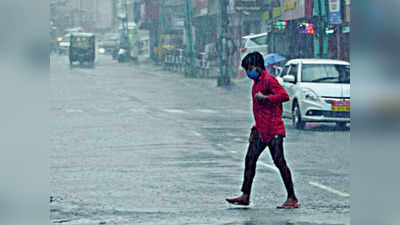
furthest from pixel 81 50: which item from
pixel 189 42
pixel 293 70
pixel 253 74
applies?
pixel 253 74

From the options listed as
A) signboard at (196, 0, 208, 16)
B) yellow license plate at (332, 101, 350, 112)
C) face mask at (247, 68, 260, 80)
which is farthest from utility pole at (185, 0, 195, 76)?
face mask at (247, 68, 260, 80)

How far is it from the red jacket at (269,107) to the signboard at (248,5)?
30170mm

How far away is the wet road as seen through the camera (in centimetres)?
848

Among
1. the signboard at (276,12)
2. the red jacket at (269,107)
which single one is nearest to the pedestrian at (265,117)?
the red jacket at (269,107)

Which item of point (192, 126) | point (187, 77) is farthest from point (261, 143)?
point (187, 77)

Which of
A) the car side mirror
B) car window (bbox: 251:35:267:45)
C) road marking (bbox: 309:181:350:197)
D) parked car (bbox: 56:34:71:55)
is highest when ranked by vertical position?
car window (bbox: 251:35:267:45)

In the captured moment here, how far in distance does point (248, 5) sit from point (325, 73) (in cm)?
1979

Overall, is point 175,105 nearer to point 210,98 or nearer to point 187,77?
point 210,98

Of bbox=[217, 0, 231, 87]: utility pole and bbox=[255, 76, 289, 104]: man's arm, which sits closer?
bbox=[255, 76, 289, 104]: man's arm

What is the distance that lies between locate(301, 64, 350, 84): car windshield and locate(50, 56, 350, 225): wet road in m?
1.05

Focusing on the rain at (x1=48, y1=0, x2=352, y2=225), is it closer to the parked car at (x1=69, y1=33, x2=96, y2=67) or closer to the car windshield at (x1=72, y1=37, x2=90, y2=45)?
the parked car at (x1=69, y1=33, x2=96, y2=67)

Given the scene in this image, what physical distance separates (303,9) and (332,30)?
416cm

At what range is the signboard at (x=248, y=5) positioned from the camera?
3828 cm

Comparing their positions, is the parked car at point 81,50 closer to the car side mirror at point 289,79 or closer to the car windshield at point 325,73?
the car windshield at point 325,73
